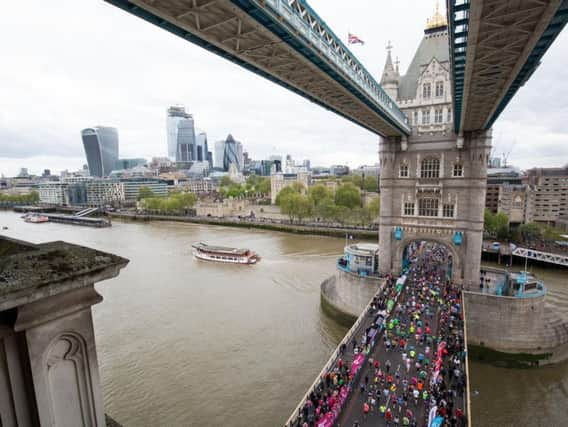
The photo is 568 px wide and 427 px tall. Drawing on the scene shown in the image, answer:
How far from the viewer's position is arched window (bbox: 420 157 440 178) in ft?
75.7

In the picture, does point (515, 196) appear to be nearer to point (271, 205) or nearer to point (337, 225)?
point (337, 225)

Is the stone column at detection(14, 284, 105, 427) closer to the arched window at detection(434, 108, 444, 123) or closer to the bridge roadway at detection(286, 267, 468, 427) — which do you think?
the bridge roadway at detection(286, 267, 468, 427)

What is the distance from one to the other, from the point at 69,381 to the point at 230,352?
55.3 ft

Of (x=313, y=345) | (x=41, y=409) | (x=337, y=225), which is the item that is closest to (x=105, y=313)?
(x=313, y=345)

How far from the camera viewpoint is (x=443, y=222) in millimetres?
22969

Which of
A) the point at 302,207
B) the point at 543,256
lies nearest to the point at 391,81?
the point at 543,256

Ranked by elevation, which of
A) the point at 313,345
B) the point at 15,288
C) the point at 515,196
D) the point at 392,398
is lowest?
the point at 313,345

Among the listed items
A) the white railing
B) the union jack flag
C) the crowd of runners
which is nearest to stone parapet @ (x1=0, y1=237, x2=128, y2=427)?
the crowd of runners

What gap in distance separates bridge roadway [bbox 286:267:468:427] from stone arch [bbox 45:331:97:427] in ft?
31.9

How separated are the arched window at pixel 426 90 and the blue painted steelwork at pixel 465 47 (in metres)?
5.19

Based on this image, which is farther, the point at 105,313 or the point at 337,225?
the point at 337,225

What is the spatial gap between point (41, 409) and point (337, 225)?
59.6m

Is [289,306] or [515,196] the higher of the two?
[515,196]

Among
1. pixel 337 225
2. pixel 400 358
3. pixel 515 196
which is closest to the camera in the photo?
pixel 400 358
